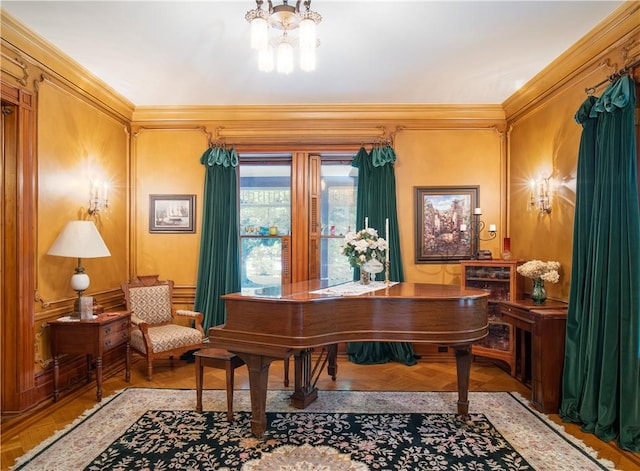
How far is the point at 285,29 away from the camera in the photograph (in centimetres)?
293

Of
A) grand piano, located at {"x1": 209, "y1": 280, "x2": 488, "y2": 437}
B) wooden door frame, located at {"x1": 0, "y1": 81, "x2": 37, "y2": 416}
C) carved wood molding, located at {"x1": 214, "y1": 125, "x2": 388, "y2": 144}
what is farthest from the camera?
carved wood molding, located at {"x1": 214, "y1": 125, "x2": 388, "y2": 144}

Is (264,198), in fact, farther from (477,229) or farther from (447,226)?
(477,229)

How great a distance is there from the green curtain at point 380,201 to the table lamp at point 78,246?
112 inches

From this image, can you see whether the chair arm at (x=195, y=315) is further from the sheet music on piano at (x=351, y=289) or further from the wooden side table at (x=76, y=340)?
the sheet music on piano at (x=351, y=289)

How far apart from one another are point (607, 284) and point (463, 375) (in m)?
1.23

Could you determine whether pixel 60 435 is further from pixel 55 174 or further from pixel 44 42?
pixel 44 42

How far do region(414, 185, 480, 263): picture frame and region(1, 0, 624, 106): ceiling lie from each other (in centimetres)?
109

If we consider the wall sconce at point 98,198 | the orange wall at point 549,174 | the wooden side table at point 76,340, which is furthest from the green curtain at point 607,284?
the wall sconce at point 98,198

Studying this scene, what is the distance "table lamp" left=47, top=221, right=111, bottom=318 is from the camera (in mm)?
3633

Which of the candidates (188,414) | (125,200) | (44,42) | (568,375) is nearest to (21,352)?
(188,414)

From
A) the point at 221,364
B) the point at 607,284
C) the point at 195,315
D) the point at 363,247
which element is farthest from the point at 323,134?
the point at 607,284

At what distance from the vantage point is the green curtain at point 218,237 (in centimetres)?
498

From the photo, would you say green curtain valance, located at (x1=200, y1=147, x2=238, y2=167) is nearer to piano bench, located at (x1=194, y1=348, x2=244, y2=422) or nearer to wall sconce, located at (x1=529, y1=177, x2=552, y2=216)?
piano bench, located at (x1=194, y1=348, x2=244, y2=422)

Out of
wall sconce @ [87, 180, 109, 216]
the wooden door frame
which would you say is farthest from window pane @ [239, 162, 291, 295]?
the wooden door frame
